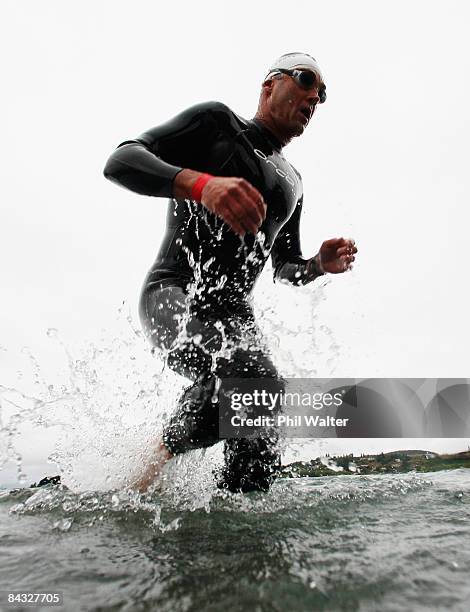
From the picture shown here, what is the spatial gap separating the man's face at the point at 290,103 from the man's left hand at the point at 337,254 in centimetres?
82

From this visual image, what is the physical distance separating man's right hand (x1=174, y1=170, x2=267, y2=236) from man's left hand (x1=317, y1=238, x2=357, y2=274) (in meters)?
1.17

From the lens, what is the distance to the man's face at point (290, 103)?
9.53ft

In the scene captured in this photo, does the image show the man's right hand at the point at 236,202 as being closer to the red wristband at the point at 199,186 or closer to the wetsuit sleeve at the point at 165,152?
the red wristband at the point at 199,186

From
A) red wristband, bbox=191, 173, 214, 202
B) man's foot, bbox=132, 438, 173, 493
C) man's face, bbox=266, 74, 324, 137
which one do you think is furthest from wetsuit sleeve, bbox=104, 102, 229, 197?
man's foot, bbox=132, 438, 173, 493

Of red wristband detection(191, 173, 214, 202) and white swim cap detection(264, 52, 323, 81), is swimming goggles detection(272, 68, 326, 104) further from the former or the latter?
red wristband detection(191, 173, 214, 202)

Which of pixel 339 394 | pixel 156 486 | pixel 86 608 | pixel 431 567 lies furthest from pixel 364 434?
pixel 86 608

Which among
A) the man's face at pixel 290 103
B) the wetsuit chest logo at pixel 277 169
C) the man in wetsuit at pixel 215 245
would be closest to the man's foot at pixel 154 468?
the man in wetsuit at pixel 215 245

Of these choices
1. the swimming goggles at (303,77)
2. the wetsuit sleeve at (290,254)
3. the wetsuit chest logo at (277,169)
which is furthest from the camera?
the wetsuit sleeve at (290,254)

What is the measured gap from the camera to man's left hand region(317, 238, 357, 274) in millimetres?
2942

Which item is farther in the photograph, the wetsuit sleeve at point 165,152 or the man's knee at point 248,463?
the man's knee at point 248,463

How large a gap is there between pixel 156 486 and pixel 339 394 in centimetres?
134

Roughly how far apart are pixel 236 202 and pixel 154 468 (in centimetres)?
156

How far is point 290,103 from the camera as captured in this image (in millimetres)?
2900

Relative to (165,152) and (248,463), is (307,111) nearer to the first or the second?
(165,152)
